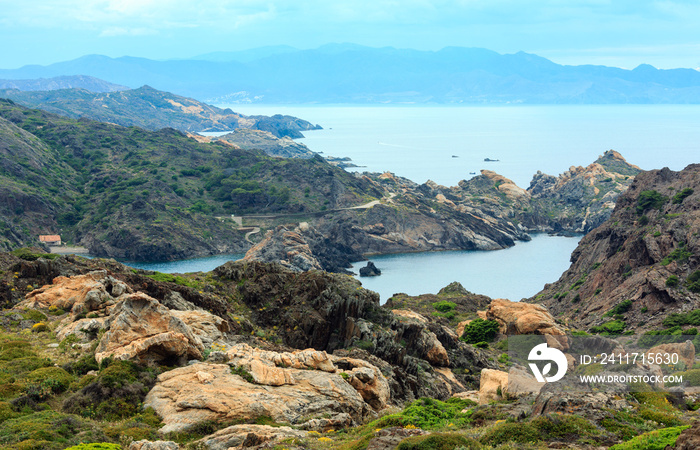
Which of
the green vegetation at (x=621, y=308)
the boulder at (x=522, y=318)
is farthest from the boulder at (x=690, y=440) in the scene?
the green vegetation at (x=621, y=308)

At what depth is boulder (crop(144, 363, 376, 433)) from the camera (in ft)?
71.9

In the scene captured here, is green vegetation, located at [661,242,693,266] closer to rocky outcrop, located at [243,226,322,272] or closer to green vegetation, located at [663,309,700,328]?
green vegetation, located at [663,309,700,328]

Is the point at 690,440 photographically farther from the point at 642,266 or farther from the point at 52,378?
the point at 642,266

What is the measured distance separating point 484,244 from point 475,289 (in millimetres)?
33706

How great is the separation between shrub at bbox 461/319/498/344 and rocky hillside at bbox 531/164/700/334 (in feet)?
37.9

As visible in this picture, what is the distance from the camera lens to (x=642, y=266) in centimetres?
6281

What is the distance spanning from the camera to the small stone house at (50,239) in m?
126

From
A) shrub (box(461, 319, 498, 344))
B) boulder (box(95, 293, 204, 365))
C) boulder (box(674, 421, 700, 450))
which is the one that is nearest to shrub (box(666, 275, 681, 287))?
shrub (box(461, 319, 498, 344))

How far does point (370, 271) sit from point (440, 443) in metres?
99.2

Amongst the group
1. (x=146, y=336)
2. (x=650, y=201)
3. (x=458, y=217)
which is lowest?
(x=458, y=217)

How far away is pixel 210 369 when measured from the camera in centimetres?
2488

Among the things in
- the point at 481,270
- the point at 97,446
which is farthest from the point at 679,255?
the point at 481,270

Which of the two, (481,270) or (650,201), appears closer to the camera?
(650,201)

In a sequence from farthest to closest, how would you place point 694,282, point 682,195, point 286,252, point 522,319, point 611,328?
point 286,252, point 682,195, point 694,282, point 611,328, point 522,319
